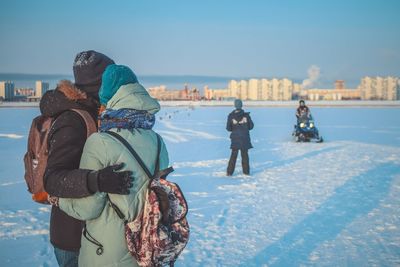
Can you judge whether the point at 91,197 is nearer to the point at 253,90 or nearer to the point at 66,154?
the point at 66,154

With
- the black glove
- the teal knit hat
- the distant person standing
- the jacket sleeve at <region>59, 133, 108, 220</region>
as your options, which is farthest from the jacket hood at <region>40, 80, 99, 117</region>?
the distant person standing

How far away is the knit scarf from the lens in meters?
1.81

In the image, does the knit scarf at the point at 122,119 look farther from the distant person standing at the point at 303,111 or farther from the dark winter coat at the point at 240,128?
the distant person standing at the point at 303,111

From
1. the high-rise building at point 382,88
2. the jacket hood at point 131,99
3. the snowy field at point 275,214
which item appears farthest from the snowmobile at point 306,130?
the high-rise building at point 382,88

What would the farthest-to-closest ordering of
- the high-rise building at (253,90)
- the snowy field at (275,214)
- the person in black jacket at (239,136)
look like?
1. the high-rise building at (253,90)
2. the person in black jacket at (239,136)
3. the snowy field at (275,214)

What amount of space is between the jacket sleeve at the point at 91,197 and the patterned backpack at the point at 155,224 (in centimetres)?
7

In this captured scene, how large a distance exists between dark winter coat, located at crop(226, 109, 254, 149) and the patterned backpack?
716cm

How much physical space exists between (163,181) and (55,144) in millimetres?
517

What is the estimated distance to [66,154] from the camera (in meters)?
1.79

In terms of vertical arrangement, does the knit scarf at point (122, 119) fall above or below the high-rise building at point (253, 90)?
below

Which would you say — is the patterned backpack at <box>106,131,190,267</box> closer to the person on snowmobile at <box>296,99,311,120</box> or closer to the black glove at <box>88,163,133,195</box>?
the black glove at <box>88,163,133,195</box>

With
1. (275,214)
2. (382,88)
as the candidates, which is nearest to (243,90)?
(382,88)

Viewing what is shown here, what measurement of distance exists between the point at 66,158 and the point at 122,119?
31 cm

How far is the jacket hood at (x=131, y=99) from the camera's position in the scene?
6.00 ft
